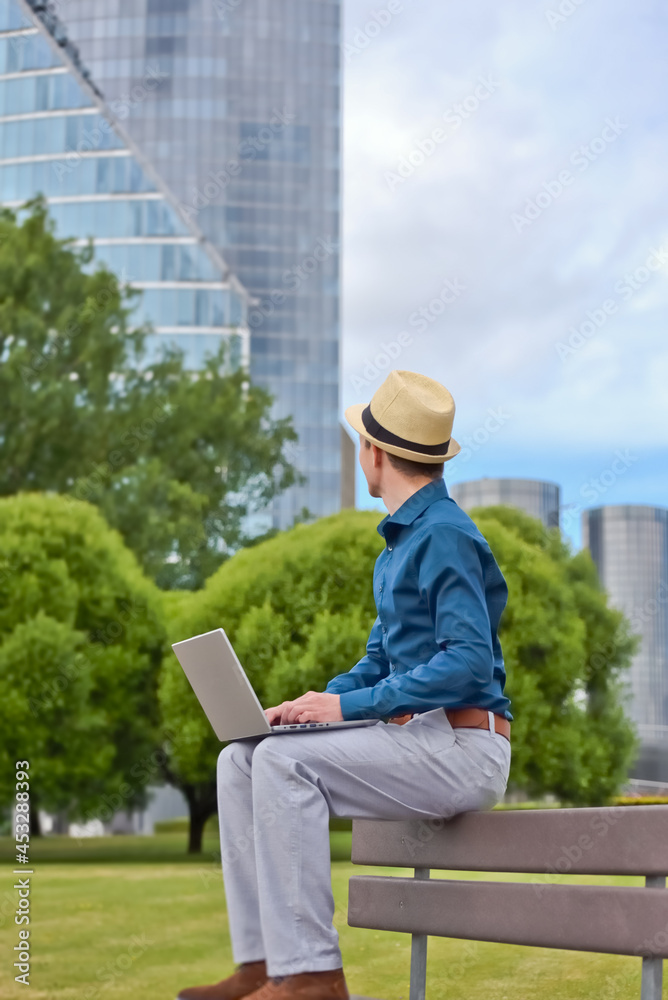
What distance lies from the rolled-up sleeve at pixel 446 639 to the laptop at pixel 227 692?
0.11 m

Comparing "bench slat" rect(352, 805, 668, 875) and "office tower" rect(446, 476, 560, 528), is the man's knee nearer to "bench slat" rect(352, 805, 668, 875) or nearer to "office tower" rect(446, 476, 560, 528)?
"bench slat" rect(352, 805, 668, 875)

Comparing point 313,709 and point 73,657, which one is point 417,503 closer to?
point 313,709

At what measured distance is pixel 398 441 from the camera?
315cm

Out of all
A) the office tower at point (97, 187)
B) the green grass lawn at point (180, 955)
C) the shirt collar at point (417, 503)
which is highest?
the office tower at point (97, 187)

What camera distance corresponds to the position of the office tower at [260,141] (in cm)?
6538

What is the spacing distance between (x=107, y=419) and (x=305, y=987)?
19074 millimetres

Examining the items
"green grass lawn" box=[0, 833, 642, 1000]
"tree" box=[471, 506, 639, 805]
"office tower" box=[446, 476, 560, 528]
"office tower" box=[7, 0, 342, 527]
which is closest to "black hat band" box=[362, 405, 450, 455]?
"green grass lawn" box=[0, 833, 642, 1000]

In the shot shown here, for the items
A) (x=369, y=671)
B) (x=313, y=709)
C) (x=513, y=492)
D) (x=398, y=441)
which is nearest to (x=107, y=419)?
(x=369, y=671)

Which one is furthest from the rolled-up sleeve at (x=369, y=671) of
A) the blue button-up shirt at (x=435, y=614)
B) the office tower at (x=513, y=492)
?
the office tower at (x=513, y=492)

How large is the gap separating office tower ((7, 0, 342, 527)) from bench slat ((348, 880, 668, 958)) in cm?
5876

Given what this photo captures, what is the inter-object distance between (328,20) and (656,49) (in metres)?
49.5

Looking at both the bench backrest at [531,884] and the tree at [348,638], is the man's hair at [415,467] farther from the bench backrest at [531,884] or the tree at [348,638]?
the tree at [348,638]

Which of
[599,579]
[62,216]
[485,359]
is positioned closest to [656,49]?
[485,359]

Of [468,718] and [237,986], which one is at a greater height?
[468,718]
